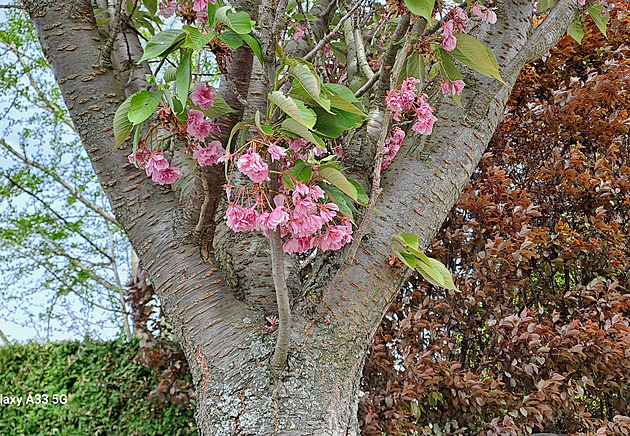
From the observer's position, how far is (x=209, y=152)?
1196 millimetres

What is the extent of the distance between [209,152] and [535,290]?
1999mm

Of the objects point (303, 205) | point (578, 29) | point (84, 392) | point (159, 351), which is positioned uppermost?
point (578, 29)

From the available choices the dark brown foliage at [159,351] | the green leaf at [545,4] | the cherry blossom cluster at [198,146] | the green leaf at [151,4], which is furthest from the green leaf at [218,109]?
the dark brown foliage at [159,351]

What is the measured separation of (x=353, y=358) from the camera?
1.34 meters

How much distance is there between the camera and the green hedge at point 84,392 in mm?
3311

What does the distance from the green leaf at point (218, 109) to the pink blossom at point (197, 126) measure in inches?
1.2

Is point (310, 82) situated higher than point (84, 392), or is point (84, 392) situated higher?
point (310, 82)

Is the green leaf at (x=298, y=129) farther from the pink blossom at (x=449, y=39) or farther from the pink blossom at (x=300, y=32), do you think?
the pink blossom at (x=300, y=32)

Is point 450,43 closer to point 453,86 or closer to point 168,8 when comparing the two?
point 453,86

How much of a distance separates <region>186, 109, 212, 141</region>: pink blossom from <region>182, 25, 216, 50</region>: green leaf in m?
0.29

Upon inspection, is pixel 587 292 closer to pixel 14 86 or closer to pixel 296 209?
pixel 296 209

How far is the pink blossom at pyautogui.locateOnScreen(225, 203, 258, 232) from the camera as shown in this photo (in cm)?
99

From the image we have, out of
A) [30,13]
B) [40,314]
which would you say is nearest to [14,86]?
[40,314]

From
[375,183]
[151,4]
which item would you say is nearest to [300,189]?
[375,183]
